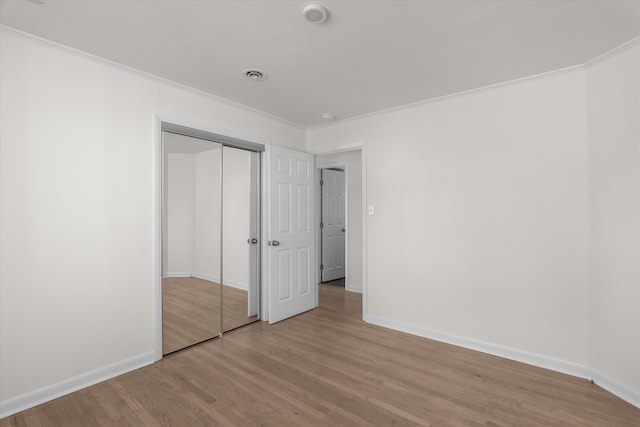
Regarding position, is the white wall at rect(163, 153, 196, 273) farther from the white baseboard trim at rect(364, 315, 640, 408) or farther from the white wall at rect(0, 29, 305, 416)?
the white baseboard trim at rect(364, 315, 640, 408)

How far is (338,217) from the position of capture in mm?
6453

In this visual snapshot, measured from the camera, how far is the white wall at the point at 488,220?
2.64 meters

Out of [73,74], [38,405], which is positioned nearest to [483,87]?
[73,74]

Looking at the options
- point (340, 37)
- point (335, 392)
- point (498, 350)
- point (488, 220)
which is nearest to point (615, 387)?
point (498, 350)

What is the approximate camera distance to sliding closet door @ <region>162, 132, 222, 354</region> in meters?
3.00

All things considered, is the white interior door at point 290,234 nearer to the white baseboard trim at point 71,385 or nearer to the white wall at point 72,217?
the white wall at point 72,217

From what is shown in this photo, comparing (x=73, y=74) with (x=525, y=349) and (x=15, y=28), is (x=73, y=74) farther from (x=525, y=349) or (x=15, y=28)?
(x=525, y=349)

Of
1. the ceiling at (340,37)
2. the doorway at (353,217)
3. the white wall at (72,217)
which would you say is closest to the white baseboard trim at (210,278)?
the white wall at (72,217)

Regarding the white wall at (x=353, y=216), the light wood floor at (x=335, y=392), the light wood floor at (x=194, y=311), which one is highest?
the white wall at (x=353, y=216)

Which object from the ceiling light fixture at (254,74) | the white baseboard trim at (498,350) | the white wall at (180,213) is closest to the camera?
the white baseboard trim at (498,350)

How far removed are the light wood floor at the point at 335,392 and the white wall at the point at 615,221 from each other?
0.28 meters

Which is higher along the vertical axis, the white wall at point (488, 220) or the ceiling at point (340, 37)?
the ceiling at point (340, 37)

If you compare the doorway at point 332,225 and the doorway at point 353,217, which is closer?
the doorway at point 353,217

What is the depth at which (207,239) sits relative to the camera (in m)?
3.36
